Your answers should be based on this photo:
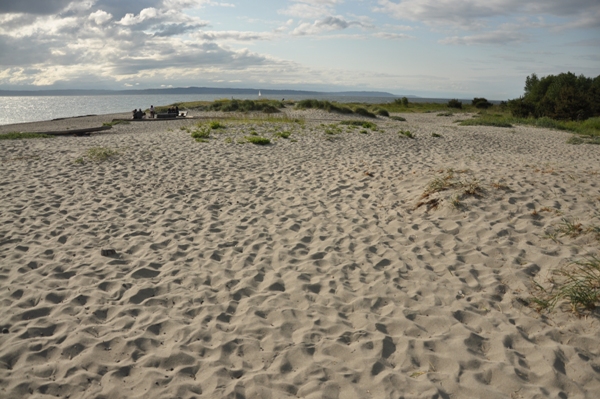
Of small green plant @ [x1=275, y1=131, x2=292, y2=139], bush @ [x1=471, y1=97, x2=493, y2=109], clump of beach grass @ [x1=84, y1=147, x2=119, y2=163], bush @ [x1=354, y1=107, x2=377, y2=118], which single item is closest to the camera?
clump of beach grass @ [x1=84, y1=147, x2=119, y2=163]

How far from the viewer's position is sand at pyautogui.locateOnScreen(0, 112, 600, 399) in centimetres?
346

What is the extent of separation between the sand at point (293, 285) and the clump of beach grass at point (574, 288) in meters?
0.12

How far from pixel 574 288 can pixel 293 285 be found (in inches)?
112

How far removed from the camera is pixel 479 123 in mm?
26109

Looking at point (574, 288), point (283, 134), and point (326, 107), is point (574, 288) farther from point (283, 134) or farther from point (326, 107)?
point (326, 107)

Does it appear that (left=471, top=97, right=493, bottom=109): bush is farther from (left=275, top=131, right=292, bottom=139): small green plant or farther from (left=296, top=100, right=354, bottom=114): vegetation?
(left=275, top=131, right=292, bottom=139): small green plant

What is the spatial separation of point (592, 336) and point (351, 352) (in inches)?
82.4

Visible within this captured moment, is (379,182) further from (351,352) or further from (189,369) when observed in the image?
(189,369)

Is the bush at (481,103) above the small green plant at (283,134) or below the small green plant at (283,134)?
above

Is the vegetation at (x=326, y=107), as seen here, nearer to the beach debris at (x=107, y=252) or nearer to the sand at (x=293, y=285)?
the sand at (x=293, y=285)

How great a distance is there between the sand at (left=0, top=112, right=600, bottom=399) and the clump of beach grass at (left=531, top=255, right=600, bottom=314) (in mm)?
117

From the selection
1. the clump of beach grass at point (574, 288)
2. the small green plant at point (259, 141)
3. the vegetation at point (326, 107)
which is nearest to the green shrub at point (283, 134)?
the small green plant at point (259, 141)

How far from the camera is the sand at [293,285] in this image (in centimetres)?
346

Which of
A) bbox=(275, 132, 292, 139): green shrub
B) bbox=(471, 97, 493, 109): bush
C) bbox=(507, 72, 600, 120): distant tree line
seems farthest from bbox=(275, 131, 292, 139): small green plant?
bbox=(471, 97, 493, 109): bush
